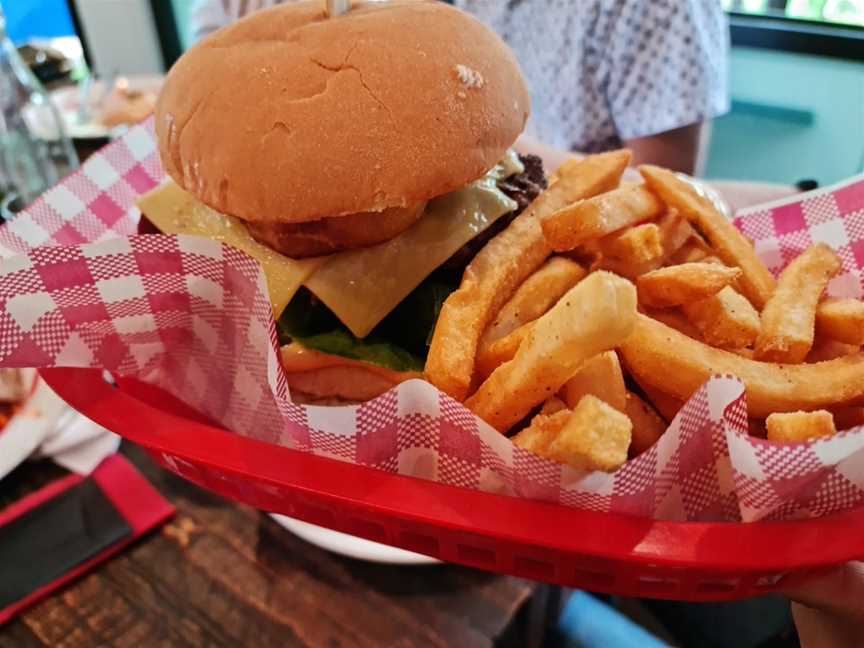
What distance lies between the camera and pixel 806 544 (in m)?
0.90

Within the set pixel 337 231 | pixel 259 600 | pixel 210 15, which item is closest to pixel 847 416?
pixel 337 231

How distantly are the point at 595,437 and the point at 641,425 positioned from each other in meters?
0.28

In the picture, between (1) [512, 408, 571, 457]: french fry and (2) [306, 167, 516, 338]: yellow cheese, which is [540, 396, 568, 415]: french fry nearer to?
(1) [512, 408, 571, 457]: french fry

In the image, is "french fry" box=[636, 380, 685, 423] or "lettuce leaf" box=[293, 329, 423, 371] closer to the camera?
"french fry" box=[636, 380, 685, 423]

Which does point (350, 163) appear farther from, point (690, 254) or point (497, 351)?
point (690, 254)

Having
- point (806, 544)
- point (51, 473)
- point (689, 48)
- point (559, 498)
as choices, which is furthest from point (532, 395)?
point (689, 48)

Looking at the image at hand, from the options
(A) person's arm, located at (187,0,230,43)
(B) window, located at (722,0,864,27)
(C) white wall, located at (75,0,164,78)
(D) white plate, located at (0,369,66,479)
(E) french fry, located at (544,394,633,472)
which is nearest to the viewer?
(E) french fry, located at (544,394,633,472)

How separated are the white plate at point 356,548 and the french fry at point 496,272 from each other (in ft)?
1.34

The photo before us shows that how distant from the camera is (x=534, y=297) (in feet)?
3.71

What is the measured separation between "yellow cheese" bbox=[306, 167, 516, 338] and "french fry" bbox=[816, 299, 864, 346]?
0.57 meters

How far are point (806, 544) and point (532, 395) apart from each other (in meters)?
0.40

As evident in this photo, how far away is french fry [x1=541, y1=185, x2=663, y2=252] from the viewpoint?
42.8 inches

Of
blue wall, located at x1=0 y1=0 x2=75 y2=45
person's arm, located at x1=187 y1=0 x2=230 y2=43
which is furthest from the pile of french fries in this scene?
blue wall, located at x1=0 y1=0 x2=75 y2=45

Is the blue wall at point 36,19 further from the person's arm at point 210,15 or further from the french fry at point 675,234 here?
the french fry at point 675,234
